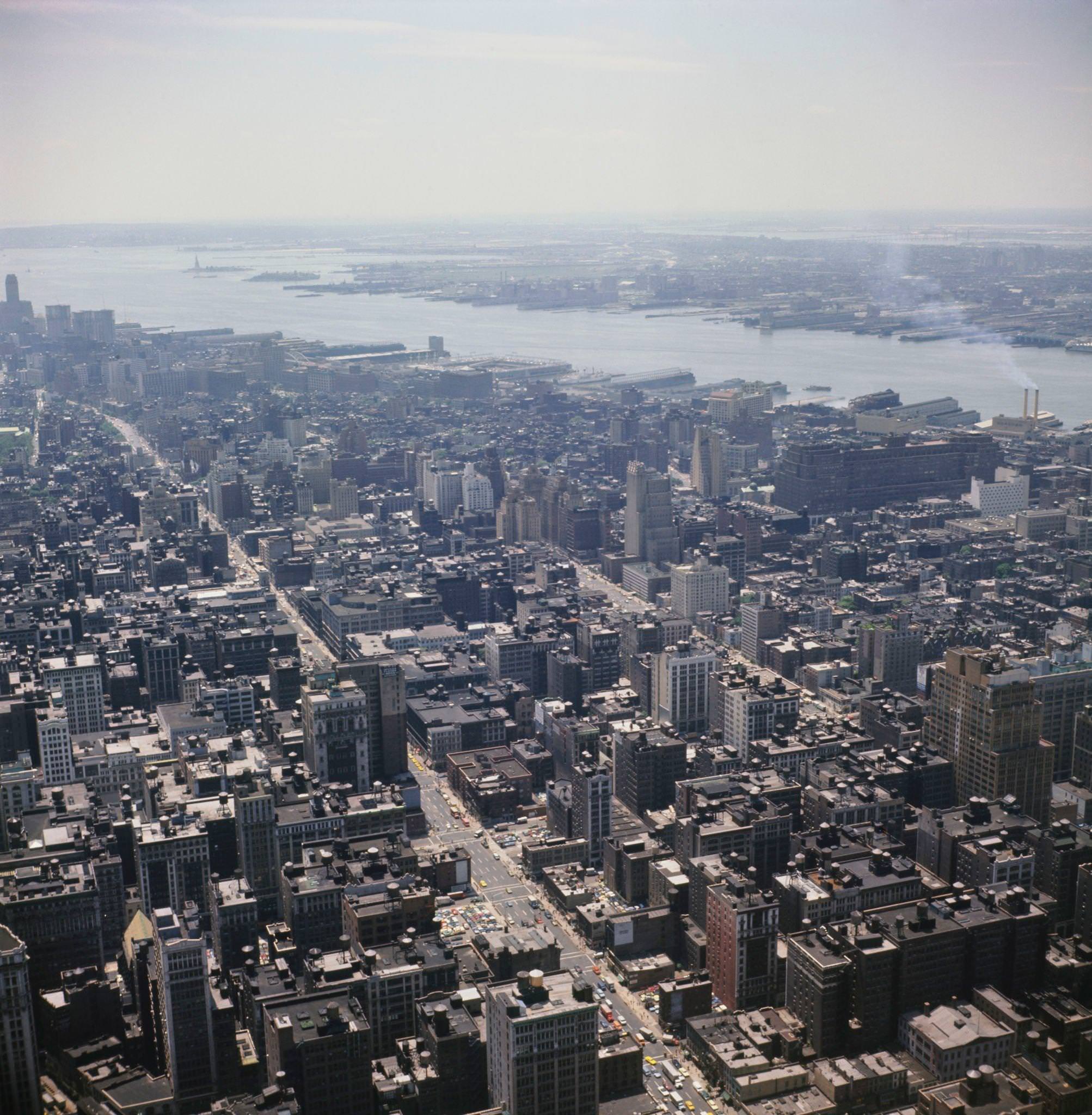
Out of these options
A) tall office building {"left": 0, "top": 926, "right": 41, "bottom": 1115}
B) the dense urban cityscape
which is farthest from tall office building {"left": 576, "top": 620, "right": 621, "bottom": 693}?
tall office building {"left": 0, "top": 926, "right": 41, "bottom": 1115}

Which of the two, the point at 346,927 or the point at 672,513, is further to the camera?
the point at 672,513

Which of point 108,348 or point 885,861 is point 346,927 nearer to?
Answer: point 885,861

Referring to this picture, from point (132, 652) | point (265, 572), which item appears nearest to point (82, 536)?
point (265, 572)

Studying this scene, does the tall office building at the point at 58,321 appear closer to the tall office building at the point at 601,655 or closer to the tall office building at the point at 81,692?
the tall office building at the point at 81,692

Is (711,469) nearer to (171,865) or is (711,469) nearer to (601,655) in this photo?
(601,655)

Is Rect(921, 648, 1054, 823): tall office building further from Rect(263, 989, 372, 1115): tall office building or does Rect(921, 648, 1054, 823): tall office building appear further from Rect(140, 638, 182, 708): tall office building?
Rect(140, 638, 182, 708): tall office building

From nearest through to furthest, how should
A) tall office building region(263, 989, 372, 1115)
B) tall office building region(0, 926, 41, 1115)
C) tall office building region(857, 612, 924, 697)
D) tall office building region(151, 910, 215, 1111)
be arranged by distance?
tall office building region(0, 926, 41, 1115) < tall office building region(263, 989, 372, 1115) < tall office building region(151, 910, 215, 1111) < tall office building region(857, 612, 924, 697)

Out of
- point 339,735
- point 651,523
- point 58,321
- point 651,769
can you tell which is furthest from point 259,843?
point 58,321
